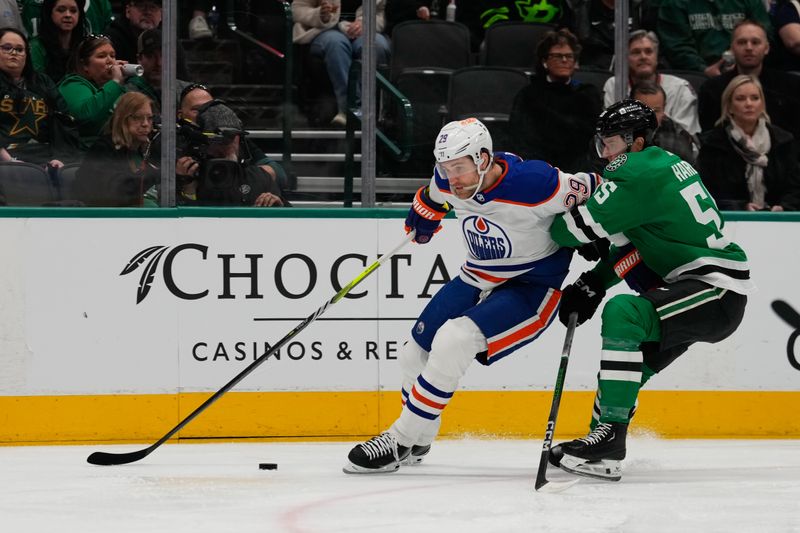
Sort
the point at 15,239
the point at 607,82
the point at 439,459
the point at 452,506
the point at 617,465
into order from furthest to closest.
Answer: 1. the point at 607,82
2. the point at 15,239
3. the point at 439,459
4. the point at 617,465
5. the point at 452,506

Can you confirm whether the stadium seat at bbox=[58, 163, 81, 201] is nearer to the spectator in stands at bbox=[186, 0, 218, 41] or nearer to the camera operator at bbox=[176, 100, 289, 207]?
the camera operator at bbox=[176, 100, 289, 207]

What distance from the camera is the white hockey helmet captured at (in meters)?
4.04

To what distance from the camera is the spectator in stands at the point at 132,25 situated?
506 cm

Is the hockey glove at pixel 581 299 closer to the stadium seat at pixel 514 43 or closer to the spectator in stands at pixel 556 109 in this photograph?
the spectator in stands at pixel 556 109

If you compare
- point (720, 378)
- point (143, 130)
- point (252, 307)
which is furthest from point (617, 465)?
point (143, 130)

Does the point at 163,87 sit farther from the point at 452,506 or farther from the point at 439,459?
the point at 452,506

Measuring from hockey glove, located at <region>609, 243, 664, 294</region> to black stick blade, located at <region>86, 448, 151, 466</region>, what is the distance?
5.63ft

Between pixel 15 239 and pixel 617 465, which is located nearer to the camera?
pixel 617 465

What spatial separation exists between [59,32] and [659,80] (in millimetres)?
2456

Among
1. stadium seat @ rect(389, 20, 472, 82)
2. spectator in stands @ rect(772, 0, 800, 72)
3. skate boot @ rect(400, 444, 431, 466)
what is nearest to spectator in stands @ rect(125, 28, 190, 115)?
A: stadium seat @ rect(389, 20, 472, 82)

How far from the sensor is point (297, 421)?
17.0 feet

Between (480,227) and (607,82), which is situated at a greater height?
(607,82)

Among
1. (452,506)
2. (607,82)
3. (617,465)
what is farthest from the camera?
(607,82)

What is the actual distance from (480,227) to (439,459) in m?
0.94
